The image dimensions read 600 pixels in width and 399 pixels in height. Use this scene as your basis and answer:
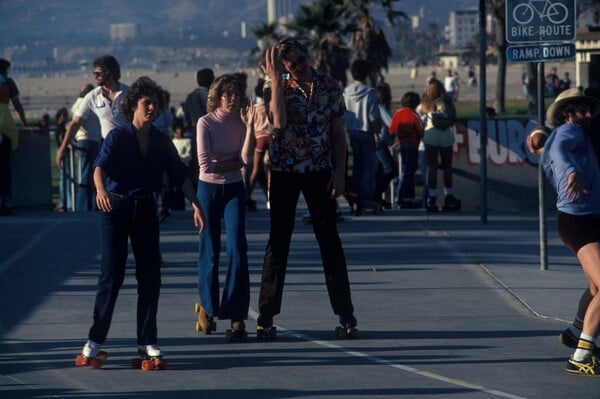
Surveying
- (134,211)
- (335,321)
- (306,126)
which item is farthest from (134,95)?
(335,321)

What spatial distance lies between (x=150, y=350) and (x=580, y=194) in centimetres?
269

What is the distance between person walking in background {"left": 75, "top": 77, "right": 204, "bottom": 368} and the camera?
28.6 feet

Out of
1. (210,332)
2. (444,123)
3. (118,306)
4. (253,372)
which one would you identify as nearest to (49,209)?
(444,123)

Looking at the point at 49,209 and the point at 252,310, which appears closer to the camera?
the point at 252,310

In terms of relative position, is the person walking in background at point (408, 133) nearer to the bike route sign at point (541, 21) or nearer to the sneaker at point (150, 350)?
the bike route sign at point (541, 21)

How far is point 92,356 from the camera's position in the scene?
8.74m

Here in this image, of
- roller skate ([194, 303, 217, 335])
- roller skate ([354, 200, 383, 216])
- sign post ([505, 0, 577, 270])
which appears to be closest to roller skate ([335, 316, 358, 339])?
roller skate ([194, 303, 217, 335])

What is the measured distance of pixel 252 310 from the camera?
11.0 meters

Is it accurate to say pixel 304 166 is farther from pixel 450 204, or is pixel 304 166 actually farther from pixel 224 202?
pixel 450 204

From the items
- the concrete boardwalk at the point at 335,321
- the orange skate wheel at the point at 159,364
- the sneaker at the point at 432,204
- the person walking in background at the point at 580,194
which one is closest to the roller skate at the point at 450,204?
the sneaker at the point at 432,204

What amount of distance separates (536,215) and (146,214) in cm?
943

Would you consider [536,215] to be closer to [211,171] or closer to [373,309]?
[373,309]

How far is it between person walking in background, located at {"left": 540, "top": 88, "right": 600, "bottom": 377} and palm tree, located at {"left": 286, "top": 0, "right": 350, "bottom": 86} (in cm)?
5844

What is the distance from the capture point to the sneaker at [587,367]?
335 inches
